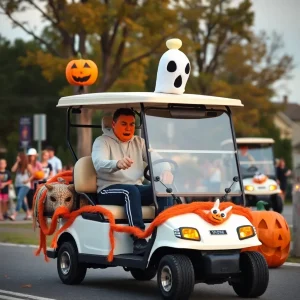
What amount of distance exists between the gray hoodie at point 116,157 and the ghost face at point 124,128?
0.05 m

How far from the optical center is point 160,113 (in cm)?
1054

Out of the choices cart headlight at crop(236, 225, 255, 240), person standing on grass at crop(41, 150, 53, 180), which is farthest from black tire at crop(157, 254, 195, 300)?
person standing on grass at crop(41, 150, 53, 180)

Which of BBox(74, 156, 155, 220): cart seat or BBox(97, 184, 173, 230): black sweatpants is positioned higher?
BBox(74, 156, 155, 220): cart seat

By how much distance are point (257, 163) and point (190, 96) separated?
19.6m

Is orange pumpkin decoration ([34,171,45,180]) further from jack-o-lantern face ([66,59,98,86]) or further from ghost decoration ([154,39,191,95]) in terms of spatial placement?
ghost decoration ([154,39,191,95])

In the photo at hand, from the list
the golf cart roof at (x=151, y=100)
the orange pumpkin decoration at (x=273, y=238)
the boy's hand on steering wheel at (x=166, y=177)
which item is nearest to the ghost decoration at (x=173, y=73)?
the golf cart roof at (x=151, y=100)

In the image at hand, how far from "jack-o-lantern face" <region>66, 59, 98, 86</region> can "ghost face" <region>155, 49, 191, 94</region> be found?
15.7ft

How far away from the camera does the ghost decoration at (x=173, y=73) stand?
10773 mm

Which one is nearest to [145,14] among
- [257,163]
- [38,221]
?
[257,163]

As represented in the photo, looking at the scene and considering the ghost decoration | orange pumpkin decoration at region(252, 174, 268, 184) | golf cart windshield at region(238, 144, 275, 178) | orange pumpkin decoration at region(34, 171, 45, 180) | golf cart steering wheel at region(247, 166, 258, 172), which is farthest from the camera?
golf cart windshield at region(238, 144, 275, 178)

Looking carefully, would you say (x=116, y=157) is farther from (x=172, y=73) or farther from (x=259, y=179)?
(x=259, y=179)

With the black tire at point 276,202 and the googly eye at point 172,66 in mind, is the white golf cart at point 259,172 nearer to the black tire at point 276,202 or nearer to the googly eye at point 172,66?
the black tire at point 276,202

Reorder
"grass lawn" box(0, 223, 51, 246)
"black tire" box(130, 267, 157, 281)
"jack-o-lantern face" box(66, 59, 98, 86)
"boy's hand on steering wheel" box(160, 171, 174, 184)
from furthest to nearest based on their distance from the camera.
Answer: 1. "grass lawn" box(0, 223, 51, 246)
2. "jack-o-lantern face" box(66, 59, 98, 86)
3. "black tire" box(130, 267, 157, 281)
4. "boy's hand on steering wheel" box(160, 171, 174, 184)

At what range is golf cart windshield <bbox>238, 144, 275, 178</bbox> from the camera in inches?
1157
